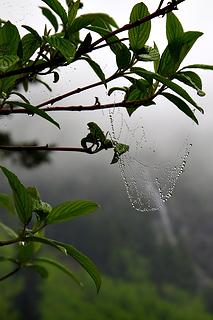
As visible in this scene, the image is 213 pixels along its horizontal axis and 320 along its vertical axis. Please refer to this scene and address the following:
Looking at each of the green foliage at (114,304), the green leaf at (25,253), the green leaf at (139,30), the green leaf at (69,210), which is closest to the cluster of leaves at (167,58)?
the green leaf at (139,30)

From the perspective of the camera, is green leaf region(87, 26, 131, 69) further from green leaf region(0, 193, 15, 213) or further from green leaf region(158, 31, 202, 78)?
green leaf region(0, 193, 15, 213)

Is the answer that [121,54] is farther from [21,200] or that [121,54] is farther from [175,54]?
[21,200]

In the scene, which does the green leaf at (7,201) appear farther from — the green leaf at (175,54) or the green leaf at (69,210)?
the green leaf at (175,54)

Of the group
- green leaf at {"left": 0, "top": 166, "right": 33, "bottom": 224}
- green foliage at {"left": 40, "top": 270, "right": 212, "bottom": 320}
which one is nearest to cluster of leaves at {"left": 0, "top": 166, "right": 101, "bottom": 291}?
green leaf at {"left": 0, "top": 166, "right": 33, "bottom": 224}

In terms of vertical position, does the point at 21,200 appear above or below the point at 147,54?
below

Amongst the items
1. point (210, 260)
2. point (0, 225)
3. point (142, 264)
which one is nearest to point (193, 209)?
point (210, 260)

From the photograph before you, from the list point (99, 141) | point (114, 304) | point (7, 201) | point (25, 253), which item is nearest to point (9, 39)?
point (99, 141)
